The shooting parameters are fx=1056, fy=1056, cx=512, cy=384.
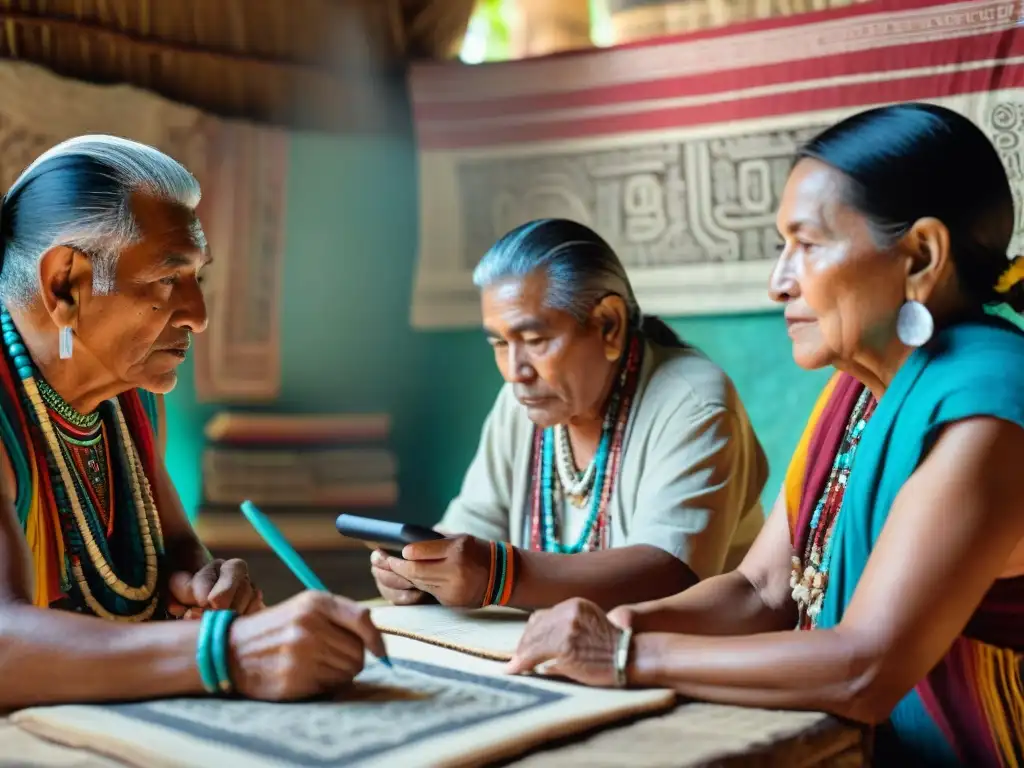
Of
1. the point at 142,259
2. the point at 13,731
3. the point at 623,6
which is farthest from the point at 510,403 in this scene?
the point at 623,6

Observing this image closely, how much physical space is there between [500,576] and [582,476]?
0.52 meters

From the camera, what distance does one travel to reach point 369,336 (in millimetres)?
4125

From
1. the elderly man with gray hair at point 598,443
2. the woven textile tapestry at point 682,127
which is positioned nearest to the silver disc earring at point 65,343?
the elderly man with gray hair at point 598,443

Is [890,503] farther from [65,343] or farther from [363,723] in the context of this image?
[65,343]

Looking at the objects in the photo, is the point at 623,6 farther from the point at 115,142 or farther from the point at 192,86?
the point at 115,142

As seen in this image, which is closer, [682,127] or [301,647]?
[301,647]

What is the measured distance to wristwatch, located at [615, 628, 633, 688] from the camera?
1390 millimetres

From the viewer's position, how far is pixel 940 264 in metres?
1.51

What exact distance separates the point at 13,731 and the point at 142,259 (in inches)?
29.6

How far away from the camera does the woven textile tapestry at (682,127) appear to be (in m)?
2.99

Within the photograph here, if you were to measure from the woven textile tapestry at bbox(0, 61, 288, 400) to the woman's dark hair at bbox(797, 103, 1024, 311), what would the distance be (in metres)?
2.65

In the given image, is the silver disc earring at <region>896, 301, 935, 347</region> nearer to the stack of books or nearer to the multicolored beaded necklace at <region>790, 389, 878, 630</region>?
the multicolored beaded necklace at <region>790, 389, 878, 630</region>

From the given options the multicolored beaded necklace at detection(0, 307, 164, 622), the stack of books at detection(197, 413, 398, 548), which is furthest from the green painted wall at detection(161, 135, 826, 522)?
the multicolored beaded necklace at detection(0, 307, 164, 622)

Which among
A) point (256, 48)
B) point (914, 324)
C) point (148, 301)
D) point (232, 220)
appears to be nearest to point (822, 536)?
point (914, 324)
